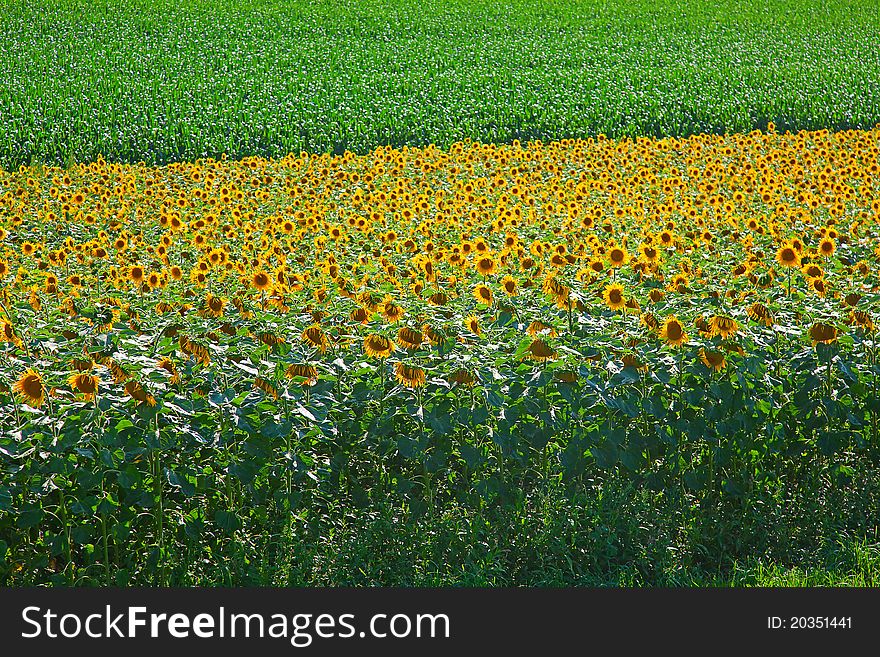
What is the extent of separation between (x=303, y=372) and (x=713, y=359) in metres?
1.53

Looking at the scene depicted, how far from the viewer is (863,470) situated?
3.94 metres

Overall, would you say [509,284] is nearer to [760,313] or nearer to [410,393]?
[410,393]

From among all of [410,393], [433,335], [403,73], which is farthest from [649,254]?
[403,73]

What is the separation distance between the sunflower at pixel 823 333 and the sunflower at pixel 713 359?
406mm

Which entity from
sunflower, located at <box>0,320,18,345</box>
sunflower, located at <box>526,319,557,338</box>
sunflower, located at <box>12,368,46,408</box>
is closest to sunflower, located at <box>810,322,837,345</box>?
sunflower, located at <box>526,319,557,338</box>

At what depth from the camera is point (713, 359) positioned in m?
3.61

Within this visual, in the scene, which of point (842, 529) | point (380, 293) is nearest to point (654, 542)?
point (842, 529)

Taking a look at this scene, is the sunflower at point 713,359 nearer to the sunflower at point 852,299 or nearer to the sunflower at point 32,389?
the sunflower at point 852,299

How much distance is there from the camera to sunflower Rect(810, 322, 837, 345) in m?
3.71

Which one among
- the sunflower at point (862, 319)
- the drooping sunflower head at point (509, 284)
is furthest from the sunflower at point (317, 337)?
the sunflower at point (862, 319)

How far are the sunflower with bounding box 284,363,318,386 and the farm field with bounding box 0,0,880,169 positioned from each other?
10.5 m

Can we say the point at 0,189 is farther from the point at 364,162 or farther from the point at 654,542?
the point at 654,542

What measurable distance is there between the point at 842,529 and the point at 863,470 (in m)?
0.33

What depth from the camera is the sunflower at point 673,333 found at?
11.9 ft
